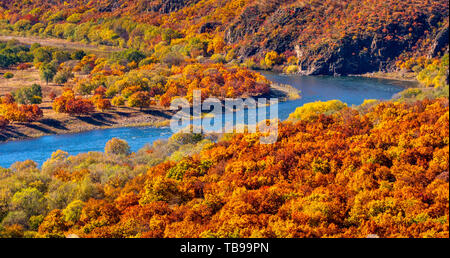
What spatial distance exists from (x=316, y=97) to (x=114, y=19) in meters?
102

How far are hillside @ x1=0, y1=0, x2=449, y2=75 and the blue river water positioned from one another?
1703cm

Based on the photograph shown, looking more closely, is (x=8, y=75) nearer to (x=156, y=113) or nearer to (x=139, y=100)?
(x=139, y=100)

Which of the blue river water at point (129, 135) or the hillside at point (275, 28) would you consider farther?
the hillside at point (275, 28)

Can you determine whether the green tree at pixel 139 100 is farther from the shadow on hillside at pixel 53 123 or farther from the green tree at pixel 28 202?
the green tree at pixel 28 202

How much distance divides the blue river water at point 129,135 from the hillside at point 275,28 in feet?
55.9

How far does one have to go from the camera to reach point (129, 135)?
60.1 metres

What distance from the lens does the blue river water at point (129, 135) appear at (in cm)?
5350

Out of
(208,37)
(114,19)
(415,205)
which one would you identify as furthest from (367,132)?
(114,19)

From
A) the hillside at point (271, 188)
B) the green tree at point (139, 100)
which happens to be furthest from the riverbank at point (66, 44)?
the hillside at point (271, 188)

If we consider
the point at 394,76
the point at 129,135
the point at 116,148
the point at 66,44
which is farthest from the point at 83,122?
the point at 66,44

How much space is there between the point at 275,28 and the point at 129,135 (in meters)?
78.4

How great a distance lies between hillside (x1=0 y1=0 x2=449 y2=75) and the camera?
10694 cm

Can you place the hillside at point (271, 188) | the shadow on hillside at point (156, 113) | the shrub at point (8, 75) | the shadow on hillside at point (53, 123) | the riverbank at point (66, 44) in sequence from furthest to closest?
the riverbank at point (66, 44)
the shrub at point (8, 75)
the shadow on hillside at point (156, 113)
the shadow on hillside at point (53, 123)
the hillside at point (271, 188)

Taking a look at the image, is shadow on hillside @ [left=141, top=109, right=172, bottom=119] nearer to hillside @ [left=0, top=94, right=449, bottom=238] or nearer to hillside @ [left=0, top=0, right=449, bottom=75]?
hillside @ [left=0, top=94, right=449, bottom=238]
